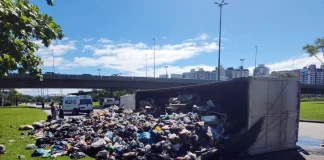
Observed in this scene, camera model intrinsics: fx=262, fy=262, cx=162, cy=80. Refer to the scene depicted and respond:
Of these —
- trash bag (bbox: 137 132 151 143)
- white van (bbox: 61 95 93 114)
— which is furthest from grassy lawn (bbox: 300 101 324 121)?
white van (bbox: 61 95 93 114)

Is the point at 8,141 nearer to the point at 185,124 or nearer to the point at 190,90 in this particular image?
the point at 185,124

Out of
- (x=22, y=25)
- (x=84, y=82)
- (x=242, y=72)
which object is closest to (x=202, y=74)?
(x=242, y=72)

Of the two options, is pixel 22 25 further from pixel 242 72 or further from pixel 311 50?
pixel 242 72

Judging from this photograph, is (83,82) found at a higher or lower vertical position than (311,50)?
lower

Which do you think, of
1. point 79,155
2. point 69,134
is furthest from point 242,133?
point 69,134

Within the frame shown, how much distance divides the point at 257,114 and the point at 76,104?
72.8 feet

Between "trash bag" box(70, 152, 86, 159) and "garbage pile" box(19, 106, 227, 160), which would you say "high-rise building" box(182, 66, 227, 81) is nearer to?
"garbage pile" box(19, 106, 227, 160)

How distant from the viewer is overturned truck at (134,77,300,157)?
854 cm

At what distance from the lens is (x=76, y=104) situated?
27297mm

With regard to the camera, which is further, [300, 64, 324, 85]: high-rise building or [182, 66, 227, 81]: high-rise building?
[182, 66, 227, 81]: high-rise building

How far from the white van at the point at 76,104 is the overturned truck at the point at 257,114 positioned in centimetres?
1925

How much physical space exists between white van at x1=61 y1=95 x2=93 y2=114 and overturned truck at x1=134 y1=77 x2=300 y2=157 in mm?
19246

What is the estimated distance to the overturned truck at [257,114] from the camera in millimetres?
8539

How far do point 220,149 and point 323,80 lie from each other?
363ft
